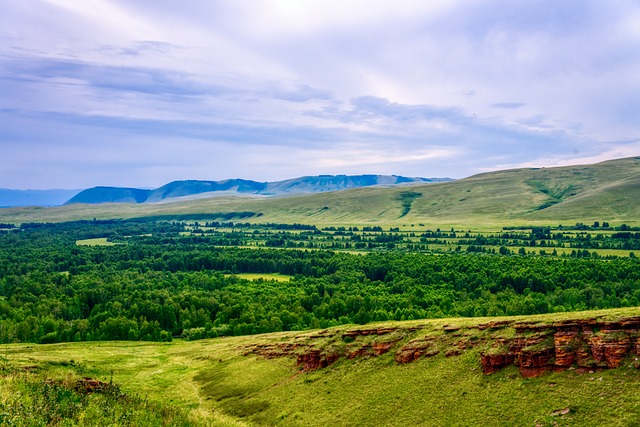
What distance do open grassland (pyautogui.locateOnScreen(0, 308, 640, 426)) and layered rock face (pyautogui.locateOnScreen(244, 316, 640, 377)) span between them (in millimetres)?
817

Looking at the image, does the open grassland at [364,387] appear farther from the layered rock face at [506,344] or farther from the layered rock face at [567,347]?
the layered rock face at [567,347]

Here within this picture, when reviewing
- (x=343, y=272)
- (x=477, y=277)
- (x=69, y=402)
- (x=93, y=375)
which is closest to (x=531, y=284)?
(x=477, y=277)

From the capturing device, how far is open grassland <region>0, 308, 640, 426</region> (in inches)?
1467

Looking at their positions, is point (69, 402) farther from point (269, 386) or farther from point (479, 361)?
point (479, 361)

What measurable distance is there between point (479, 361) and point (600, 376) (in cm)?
1144

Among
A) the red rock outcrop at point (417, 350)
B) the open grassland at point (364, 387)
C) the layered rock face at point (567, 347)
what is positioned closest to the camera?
the open grassland at point (364, 387)

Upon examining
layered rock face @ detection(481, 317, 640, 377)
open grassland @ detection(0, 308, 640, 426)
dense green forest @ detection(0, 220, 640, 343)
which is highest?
layered rock face @ detection(481, 317, 640, 377)

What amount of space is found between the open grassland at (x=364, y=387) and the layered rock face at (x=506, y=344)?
2.68ft

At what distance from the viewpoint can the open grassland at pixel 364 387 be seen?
3725cm

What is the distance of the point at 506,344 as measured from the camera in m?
45.9

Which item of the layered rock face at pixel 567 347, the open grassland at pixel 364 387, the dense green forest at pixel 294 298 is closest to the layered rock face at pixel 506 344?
the layered rock face at pixel 567 347

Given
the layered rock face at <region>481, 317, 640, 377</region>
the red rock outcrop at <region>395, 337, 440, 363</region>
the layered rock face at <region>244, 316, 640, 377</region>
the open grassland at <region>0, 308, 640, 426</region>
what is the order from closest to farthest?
the open grassland at <region>0, 308, 640, 426</region>, the layered rock face at <region>481, 317, 640, 377</region>, the layered rock face at <region>244, 316, 640, 377</region>, the red rock outcrop at <region>395, 337, 440, 363</region>

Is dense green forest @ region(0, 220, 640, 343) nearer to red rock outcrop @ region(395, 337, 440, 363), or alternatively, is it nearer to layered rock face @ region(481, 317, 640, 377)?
red rock outcrop @ region(395, 337, 440, 363)

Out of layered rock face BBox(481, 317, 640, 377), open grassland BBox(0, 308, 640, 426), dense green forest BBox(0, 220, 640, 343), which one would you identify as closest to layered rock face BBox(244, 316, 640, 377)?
layered rock face BBox(481, 317, 640, 377)
